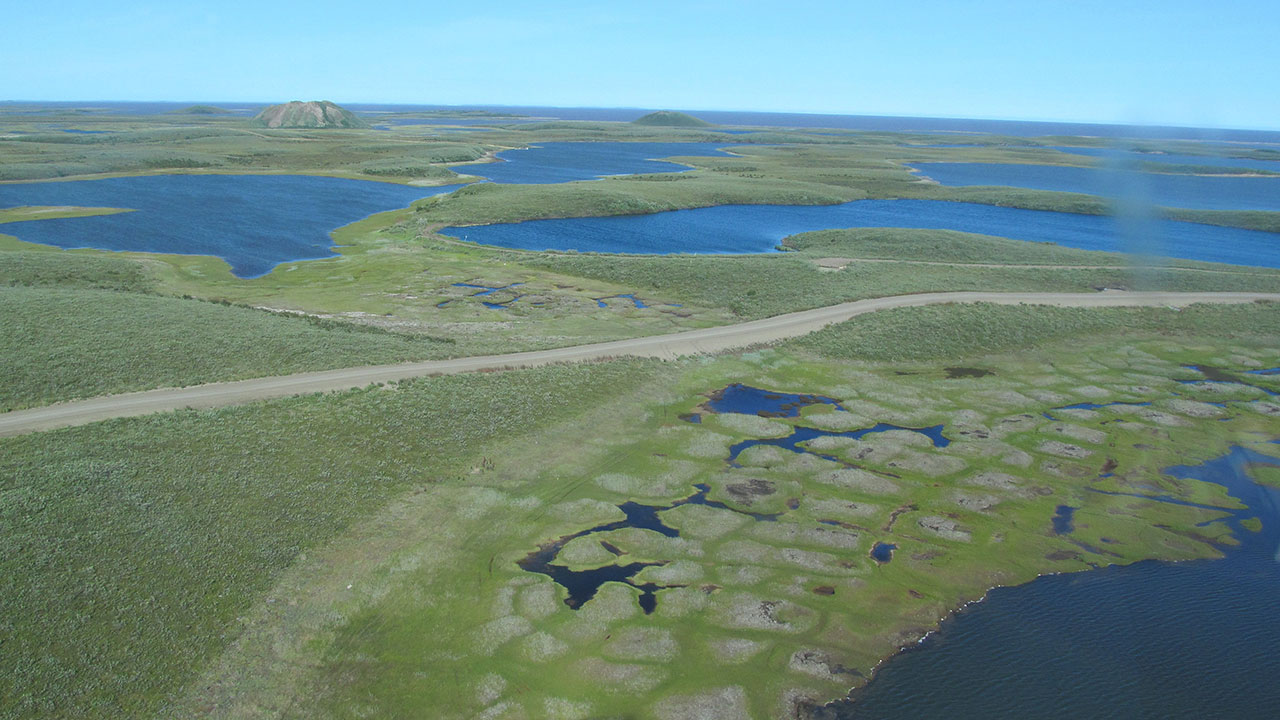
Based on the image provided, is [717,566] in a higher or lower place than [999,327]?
lower

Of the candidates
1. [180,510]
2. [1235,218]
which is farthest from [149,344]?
[1235,218]

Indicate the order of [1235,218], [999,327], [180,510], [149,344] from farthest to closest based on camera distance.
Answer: [1235,218]
[999,327]
[149,344]
[180,510]

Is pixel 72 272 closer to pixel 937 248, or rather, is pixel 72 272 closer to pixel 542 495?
pixel 542 495

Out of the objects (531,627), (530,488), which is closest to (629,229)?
(530,488)

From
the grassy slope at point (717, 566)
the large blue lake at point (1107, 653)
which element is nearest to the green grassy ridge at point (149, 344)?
the grassy slope at point (717, 566)

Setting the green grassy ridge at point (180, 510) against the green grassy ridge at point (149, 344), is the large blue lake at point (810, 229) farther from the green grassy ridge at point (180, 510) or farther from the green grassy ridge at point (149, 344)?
the green grassy ridge at point (180, 510)

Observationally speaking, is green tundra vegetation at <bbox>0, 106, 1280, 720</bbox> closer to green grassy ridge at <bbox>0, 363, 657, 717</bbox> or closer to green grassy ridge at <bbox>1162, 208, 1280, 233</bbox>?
green grassy ridge at <bbox>0, 363, 657, 717</bbox>
